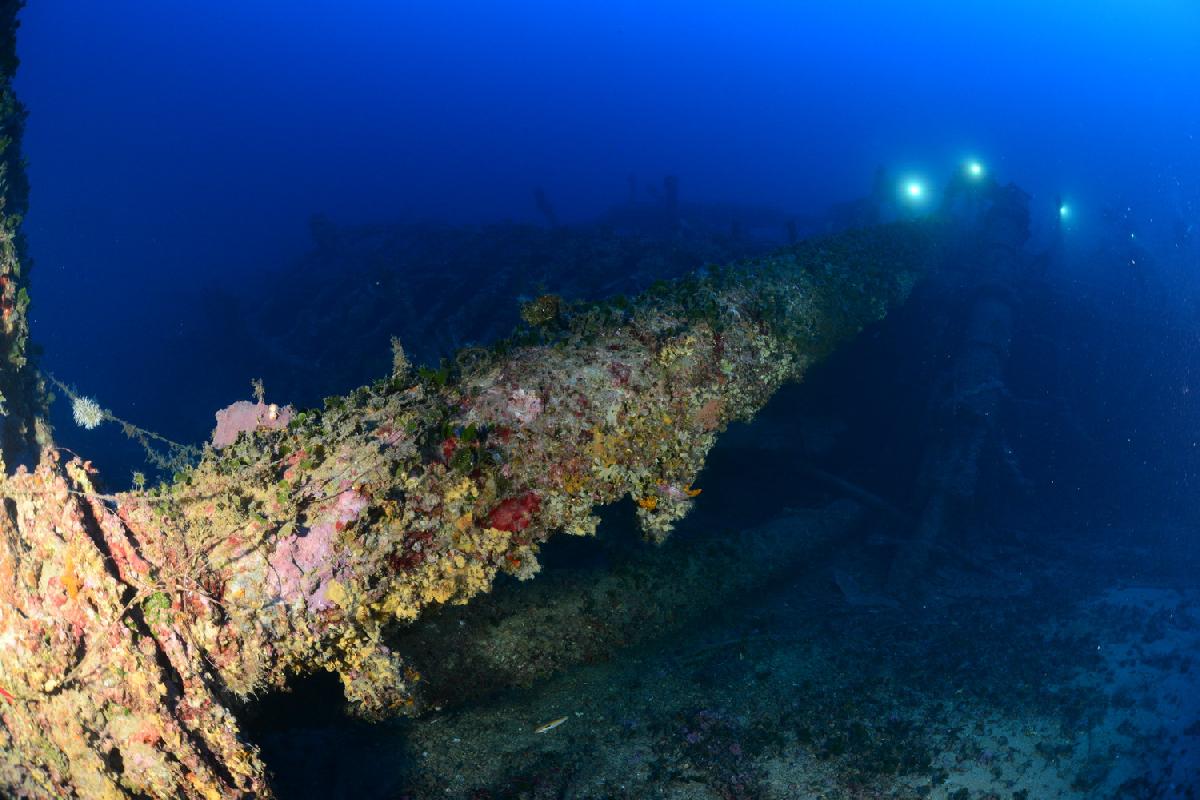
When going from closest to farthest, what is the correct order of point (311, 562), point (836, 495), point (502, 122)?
Answer: point (311, 562) < point (836, 495) < point (502, 122)

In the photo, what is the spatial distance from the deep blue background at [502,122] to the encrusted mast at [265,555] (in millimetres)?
18668

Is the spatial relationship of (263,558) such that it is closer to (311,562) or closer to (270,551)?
(270,551)

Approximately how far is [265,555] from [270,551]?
0.03 metres

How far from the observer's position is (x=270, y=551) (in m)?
3.11

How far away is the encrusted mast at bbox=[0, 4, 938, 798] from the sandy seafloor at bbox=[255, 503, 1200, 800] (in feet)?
3.19

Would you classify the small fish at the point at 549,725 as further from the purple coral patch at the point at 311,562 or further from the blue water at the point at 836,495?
the purple coral patch at the point at 311,562

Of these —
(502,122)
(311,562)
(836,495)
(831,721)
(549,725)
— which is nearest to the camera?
(311,562)

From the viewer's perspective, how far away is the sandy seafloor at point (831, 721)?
3961 millimetres

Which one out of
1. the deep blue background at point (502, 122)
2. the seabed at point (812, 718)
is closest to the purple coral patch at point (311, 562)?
the seabed at point (812, 718)

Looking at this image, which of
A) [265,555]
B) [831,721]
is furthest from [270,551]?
[831,721]

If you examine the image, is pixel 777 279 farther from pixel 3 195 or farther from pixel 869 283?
pixel 3 195

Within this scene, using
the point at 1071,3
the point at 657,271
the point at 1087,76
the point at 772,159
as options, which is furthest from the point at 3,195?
the point at 1071,3

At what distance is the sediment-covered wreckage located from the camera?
311 centimetres

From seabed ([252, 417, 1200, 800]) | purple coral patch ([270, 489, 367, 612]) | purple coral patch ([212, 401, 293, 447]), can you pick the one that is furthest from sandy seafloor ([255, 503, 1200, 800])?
purple coral patch ([212, 401, 293, 447])
